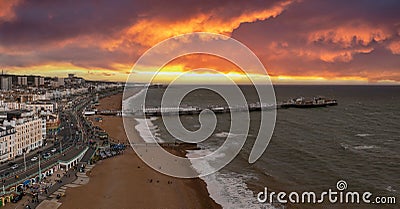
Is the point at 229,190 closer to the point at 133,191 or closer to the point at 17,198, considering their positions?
the point at 133,191

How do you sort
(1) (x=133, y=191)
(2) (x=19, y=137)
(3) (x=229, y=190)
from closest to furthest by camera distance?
(1) (x=133, y=191), (3) (x=229, y=190), (2) (x=19, y=137)

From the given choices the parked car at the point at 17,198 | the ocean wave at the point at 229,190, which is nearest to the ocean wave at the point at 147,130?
the ocean wave at the point at 229,190

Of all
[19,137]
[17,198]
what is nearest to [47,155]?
[19,137]

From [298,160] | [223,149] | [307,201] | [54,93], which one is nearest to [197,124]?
[223,149]

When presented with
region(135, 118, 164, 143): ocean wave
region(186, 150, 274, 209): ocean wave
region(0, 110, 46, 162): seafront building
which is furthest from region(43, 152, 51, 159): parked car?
region(135, 118, 164, 143): ocean wave

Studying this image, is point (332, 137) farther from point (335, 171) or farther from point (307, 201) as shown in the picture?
point (307, 201)

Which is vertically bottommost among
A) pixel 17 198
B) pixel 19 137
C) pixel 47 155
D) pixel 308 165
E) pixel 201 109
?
pixel 17 198

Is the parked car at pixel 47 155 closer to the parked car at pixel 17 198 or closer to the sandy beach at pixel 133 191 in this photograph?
the sandy beach at pixel 133 191
